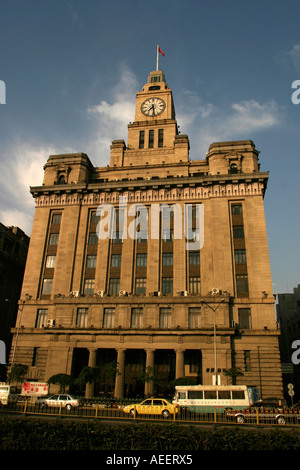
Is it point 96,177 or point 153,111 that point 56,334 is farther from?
point 153,111

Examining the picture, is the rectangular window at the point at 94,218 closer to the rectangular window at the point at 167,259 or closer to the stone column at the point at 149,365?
the rectangular window at the point at 167,259

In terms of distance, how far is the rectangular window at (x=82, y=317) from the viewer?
48906 mm

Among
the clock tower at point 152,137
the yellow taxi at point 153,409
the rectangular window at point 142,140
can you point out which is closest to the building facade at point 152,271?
the clock tower at point 152,137

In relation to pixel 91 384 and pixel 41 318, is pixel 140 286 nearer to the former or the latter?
pixel 91 384

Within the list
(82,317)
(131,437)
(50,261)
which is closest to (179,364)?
(82,317)

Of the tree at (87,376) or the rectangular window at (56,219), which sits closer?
the tree at (87,376)

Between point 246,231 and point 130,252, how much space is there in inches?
689

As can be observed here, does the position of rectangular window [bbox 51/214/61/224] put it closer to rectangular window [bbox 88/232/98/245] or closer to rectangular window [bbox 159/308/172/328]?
rectangular window [bbox 88/232/98/245]

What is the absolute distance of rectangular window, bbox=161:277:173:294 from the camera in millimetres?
50969

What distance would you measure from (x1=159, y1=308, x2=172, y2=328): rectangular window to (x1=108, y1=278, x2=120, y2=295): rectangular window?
26.7 ft

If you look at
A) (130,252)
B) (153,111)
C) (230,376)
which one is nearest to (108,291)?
(130,252)

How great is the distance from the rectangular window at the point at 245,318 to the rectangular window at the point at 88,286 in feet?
70.4

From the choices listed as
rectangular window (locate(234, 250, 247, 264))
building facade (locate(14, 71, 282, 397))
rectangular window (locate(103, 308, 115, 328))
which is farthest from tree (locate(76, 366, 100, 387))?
rectangular window (locate(234, 250, 247, 264))

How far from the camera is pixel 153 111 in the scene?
232 ft
